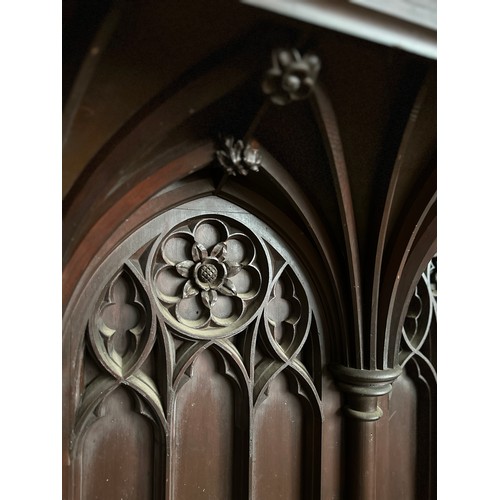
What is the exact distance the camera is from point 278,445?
34.5 inches

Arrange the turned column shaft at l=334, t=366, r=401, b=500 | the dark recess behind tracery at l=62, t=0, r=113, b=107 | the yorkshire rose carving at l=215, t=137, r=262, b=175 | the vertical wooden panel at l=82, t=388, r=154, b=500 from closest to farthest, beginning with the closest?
the dark recess behind tracery at l=62, t=0, r=113, b=107, the yorkshire rose carving at l=215, t=137, r=262, b=175, the vertical wooden panel at l=82, t=388, r=154, b=500, the turned column shaft at l=334, t=366, r=401, b=500

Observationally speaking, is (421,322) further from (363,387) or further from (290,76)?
(290,76)

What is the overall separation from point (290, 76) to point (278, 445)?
67 centimetres

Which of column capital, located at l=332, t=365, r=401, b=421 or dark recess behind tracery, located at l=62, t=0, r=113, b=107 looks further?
column capital, located at l=332, t=365, r=401, b=421

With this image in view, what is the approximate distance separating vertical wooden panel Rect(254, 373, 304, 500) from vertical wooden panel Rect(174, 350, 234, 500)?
0.18 feet

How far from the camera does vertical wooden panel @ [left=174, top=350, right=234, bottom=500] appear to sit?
811 millimetres

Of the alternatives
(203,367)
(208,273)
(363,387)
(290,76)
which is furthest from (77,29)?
(363,387)

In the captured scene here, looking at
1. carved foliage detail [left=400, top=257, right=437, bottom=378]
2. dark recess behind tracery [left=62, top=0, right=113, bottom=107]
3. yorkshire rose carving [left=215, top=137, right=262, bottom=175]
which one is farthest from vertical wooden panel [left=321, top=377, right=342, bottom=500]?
dark recess behind tracery [left=62, top=0, right=113, bottom=107]

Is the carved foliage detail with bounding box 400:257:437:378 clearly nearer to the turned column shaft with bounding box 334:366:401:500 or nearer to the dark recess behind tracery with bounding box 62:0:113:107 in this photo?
the turned column shaft with bounding box 334:366:401:500

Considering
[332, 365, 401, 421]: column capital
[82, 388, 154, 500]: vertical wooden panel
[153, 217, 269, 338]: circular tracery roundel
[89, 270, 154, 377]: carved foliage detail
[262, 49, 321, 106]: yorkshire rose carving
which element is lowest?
[82, 388, 154, 500]: vertical wooden panel

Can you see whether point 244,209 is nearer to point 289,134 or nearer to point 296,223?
point 296,223

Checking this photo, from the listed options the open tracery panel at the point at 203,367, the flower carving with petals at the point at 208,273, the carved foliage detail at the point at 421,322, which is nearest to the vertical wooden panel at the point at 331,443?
the open tracery panel at the point at 203,367

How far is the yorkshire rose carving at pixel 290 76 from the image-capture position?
19.9 inches
